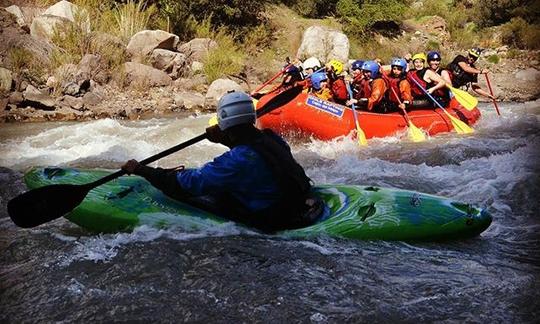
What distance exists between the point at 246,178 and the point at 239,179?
4 centimetres

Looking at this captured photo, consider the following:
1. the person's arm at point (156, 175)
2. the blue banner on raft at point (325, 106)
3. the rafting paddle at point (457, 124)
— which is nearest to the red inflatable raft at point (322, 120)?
the blue banner on raft at point (325, 106)

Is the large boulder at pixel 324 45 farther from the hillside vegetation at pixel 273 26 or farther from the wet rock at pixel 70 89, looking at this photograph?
the wet rock at pixel 70 89

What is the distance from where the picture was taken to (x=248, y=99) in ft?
10.6

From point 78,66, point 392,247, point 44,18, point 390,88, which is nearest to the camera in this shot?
point 392,247

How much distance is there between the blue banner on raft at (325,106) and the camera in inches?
281

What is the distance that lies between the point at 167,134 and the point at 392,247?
5.21 metres

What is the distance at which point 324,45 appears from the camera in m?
Result: 14.5

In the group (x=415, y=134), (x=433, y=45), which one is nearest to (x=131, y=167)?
(x=415, y=134)

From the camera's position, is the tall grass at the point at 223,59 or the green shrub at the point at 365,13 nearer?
the tall grass at the point at 223,59

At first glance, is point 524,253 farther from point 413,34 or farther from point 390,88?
point 413,34

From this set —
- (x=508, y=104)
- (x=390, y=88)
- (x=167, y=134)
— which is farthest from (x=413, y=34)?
(x=167, y=134)

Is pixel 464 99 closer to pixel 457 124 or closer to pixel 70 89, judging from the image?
pixel 457 124

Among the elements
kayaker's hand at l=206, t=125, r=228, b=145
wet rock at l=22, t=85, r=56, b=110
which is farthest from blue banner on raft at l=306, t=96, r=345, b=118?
wet rock at l=22, t=85, r=56, b=110

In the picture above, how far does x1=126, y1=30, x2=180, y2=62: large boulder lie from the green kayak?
312 inches
